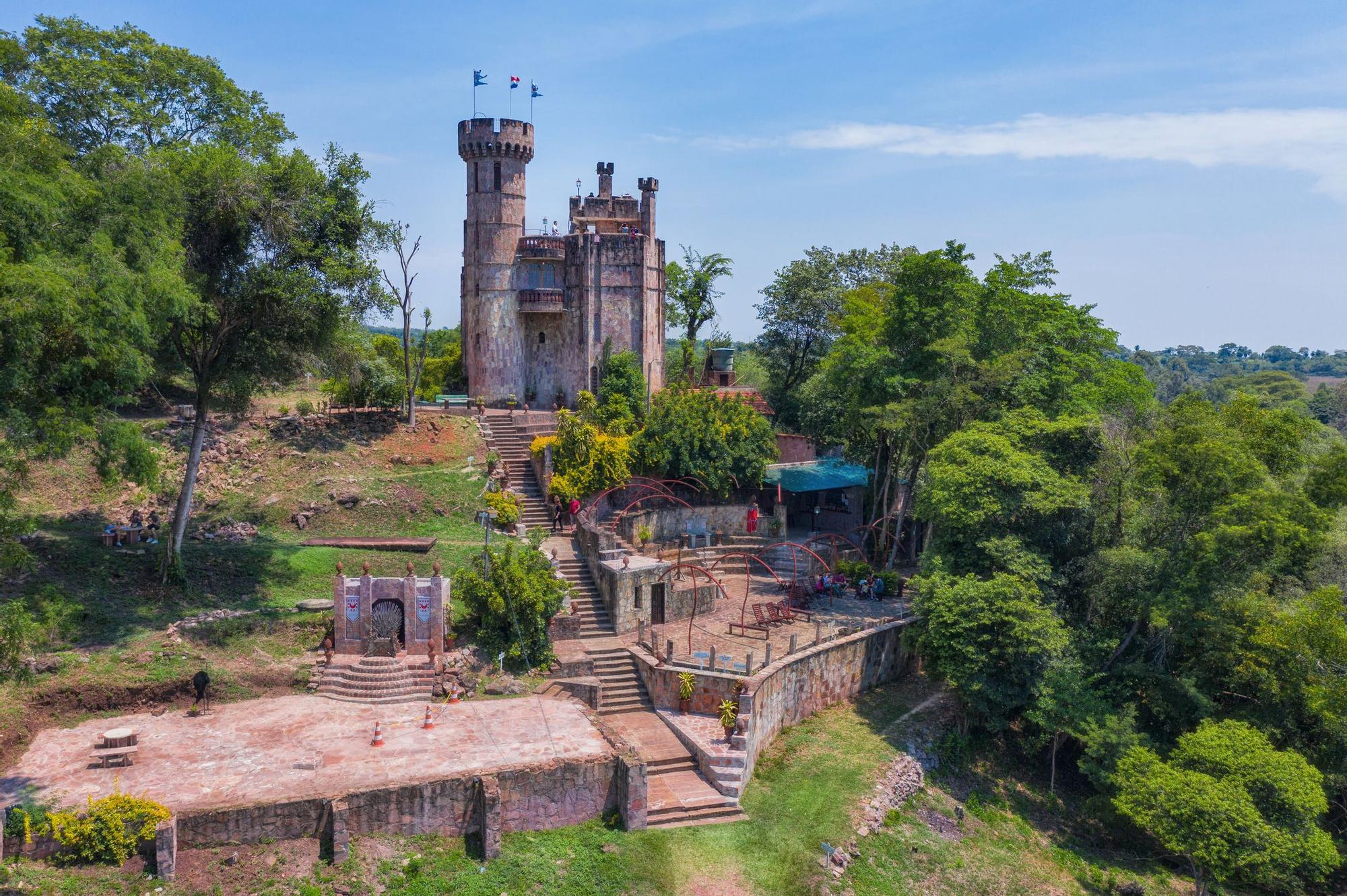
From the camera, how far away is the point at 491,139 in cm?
3922

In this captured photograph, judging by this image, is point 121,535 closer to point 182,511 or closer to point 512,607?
point 182,511

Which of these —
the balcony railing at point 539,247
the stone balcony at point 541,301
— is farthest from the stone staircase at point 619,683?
the balcony railing at point 539,247

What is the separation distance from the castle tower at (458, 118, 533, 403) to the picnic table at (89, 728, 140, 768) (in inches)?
935

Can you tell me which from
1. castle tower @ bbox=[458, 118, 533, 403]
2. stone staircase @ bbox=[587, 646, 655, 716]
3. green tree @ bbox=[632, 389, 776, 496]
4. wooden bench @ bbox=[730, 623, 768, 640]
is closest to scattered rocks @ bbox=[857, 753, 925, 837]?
wooden bench @ bbox=[730, 623, 768, 640]

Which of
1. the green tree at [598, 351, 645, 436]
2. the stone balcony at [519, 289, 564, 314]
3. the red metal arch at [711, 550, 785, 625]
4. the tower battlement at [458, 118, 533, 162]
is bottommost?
the red metal arch at [711, 550, 785, 625]

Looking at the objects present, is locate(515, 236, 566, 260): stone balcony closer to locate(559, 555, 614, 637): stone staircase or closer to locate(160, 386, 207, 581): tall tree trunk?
locate(559, 555, 614, 637): stone staircase

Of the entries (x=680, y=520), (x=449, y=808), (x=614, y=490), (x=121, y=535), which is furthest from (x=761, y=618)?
(x=121, y=535)

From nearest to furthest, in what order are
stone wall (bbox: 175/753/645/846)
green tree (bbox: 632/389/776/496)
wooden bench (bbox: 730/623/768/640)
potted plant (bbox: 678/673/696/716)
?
stone wall (bbox: 175/753/645/846)
potted plant (bbox: 678/673/696/716)
wooden bench (bbox: 730/623/768/640)
green tree (bbox: 632/389/776/496)

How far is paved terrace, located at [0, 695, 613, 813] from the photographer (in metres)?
16.6

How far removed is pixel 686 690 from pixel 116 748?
12061mm

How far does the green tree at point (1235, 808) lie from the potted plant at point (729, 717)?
28.6ft

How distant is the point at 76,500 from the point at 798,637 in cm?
2145

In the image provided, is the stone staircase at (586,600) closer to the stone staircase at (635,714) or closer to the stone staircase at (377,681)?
the stone staircase at (635,714)

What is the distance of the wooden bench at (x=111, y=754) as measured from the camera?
17312 mm
